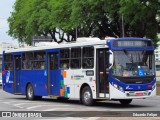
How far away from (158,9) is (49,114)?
22.8 m

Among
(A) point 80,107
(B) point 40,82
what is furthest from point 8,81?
(A) point 80,107

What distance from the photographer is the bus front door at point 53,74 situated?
954 inches

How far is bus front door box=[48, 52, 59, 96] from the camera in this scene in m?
24.2

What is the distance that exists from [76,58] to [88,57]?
1.06m

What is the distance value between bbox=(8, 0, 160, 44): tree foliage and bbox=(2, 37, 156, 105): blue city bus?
14.0m

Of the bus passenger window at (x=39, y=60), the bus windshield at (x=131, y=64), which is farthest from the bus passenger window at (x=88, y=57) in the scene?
the bus passenger window at (x=39, y=60)

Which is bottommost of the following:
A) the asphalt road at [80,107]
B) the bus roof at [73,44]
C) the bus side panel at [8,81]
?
the asphalt road at [80,107]

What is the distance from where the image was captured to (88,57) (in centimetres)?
2152

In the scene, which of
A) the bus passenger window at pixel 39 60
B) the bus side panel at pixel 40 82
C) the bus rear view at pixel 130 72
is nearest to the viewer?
the bus rear view at pixel 130 72

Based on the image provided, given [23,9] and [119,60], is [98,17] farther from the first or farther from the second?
[119,60]

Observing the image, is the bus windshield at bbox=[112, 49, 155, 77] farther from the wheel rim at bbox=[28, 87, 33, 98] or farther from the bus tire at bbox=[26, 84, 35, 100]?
the wheel rim at bbox=[28, 87, 33, 98]

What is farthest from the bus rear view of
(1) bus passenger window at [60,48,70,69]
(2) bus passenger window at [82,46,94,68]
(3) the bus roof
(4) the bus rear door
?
(4) the bus rear door

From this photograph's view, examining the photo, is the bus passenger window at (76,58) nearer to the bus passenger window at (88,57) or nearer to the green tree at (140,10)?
the bus passenger window at (88,57)

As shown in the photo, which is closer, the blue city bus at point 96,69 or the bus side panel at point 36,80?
the blue city bus at point 96,69
